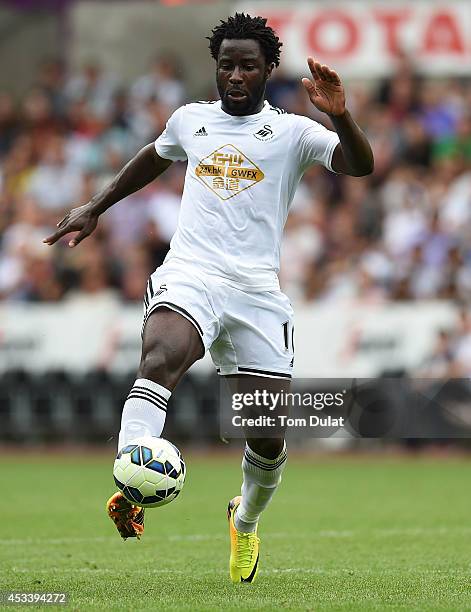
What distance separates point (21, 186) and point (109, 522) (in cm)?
1049

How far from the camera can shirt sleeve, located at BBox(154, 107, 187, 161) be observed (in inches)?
283

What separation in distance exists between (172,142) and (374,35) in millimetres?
13472

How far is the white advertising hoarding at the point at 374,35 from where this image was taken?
20.0 m

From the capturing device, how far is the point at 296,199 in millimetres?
18312

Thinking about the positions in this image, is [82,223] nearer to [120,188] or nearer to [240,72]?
[120,188]

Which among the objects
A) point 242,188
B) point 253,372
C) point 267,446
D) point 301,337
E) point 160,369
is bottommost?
point 301,337

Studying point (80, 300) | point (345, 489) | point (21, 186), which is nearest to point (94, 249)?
point (80, 300)

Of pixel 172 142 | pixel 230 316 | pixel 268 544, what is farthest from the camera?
pixel 268 544

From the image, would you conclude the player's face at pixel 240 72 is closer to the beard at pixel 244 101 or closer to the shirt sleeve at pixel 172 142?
the beard at pixel 244 101

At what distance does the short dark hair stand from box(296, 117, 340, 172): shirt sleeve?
1.23ft

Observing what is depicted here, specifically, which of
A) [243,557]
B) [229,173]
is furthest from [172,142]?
[243,557]

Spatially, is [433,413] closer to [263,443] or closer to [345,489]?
[345,489]

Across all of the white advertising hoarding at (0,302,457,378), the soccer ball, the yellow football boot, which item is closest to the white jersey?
the soccer ball
